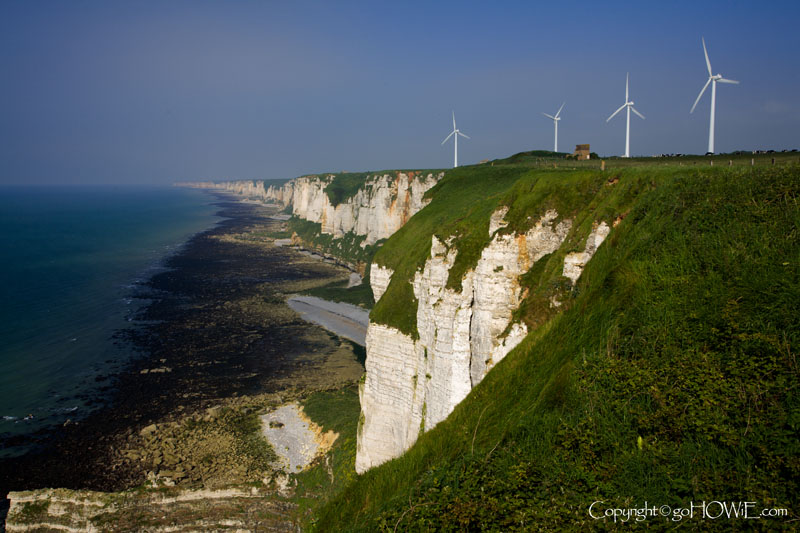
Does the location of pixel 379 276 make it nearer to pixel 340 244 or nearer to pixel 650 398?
pixel 650 398

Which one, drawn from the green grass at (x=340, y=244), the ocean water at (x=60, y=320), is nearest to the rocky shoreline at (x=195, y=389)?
the ocean water at (x=60, y=320)

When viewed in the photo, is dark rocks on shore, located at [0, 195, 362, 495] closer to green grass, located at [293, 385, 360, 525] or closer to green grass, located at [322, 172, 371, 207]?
green grass, located at [293, 385, 360, 525]

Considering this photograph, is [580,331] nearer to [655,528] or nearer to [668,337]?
[668,337]

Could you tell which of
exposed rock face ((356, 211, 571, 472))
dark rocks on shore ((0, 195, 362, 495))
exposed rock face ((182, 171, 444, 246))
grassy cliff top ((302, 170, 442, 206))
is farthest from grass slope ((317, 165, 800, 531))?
grassy cliff top ((302, 170, 442, 206))

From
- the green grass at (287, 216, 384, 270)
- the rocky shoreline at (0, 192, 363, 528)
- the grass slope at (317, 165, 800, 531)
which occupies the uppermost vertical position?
the grass slope at (317, 165, 800, 531)

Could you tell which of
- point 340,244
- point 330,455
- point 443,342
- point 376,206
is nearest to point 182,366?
point 330,455
